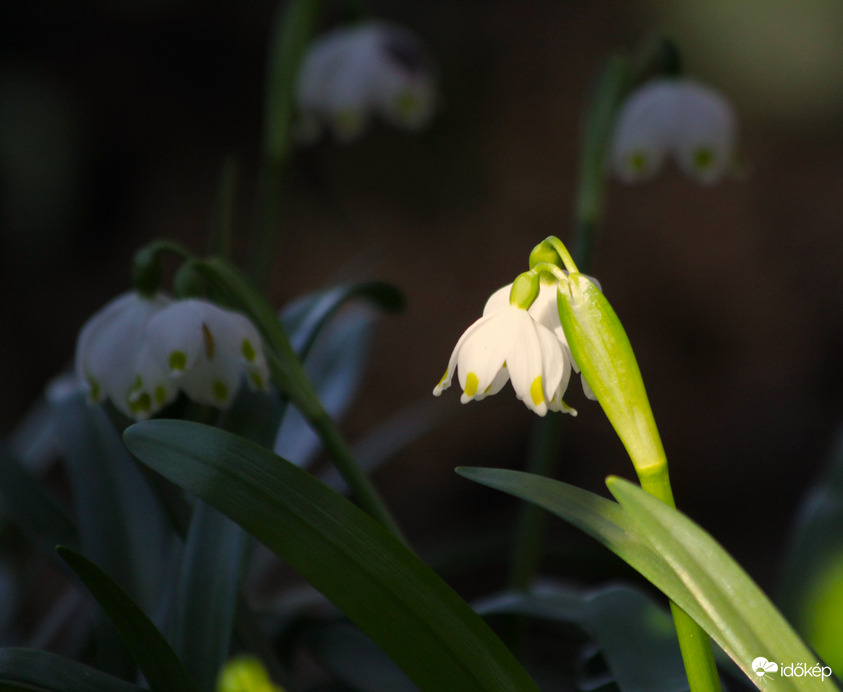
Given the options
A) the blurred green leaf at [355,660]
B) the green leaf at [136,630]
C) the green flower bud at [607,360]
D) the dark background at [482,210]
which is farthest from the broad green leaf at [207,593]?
the dark background at [482,210]

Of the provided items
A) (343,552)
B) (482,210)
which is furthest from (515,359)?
(482,210)

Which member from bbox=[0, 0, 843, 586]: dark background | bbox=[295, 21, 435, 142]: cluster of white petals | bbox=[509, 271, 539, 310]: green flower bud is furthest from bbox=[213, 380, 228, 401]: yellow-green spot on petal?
bbox=[0, 0, 843, 586]: dark background

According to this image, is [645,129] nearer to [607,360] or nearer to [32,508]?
[607,360]

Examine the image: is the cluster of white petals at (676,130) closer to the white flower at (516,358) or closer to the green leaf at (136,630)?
the white flower at (516,358)

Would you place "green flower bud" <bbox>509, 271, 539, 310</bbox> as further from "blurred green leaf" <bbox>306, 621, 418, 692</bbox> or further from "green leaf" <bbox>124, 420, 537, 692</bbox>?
"blurred green leaf" <bbox>306, 621, 418, 692</bbox>

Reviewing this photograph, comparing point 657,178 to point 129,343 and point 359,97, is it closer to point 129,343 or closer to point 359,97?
point 359,97

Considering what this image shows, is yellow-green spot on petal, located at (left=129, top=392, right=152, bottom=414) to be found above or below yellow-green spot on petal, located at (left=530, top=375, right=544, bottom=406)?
above
